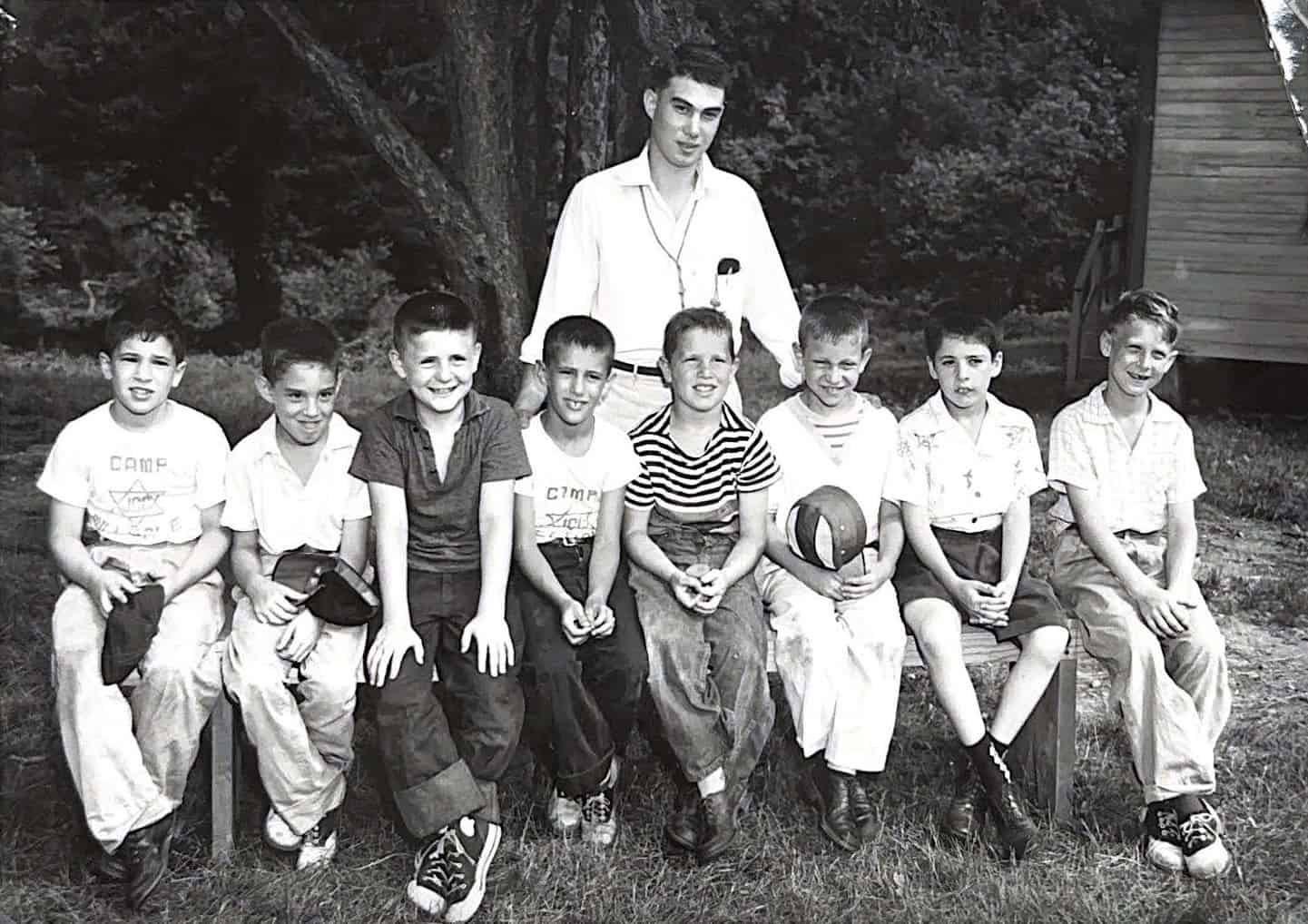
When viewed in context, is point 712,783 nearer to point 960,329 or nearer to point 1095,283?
point 960,329

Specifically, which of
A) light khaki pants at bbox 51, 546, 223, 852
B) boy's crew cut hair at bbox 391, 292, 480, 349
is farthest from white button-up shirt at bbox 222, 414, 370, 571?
boy's crew cut hair at bbox 391, 292, 480, 349

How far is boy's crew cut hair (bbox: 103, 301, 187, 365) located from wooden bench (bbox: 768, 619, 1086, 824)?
4.97 feet

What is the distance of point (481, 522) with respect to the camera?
117 inches

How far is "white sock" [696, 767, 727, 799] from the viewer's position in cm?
294

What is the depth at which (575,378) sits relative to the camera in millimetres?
3092

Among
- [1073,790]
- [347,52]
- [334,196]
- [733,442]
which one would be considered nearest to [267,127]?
[334,196]

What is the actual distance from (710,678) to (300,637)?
900 mm

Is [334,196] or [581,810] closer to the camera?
[581,810]

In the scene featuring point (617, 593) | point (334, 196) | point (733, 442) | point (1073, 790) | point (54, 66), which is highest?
point (54, 66)

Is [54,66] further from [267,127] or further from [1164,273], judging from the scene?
[1164,273]

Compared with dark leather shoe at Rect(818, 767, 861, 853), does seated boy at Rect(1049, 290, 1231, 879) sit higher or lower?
higher

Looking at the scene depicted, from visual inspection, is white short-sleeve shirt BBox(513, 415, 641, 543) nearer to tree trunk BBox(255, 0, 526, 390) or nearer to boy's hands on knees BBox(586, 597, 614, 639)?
boy's hands on knees BBox(586, 597, 614, 639)

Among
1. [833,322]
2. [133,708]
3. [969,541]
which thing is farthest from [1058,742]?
[133,708]

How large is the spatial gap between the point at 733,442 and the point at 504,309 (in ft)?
7.68
